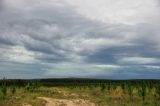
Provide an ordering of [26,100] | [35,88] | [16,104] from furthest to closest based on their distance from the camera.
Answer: [35,88] → [26,100] → [16,104]

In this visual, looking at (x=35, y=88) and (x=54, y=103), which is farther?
(x=35, y=88)

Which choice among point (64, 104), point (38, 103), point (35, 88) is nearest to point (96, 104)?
point (64, 104)

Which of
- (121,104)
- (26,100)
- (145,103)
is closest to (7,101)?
(26,100)

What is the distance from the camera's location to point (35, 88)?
245 ft

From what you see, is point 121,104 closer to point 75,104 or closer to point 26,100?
point 75,104

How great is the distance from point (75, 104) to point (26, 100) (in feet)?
21.4

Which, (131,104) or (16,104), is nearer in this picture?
(16,104)

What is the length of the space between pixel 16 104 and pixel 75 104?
23.5 feet

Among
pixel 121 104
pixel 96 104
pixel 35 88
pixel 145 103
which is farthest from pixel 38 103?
pixel 35 88

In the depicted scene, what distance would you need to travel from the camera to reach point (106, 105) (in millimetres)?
41406

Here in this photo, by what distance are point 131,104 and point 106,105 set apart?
3452 millimetres

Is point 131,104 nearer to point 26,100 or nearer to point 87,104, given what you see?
point 87,104

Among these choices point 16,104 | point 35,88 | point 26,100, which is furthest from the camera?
point 35,88

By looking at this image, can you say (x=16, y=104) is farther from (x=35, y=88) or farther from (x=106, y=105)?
(x=35, y=88)
